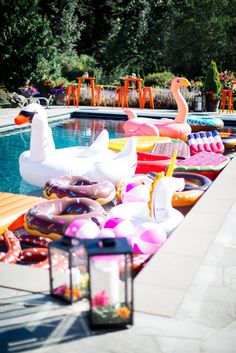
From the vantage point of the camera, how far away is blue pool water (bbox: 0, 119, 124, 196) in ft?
26.5

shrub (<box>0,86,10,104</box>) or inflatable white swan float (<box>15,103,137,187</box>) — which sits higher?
shrub (<box>0,86,10,104</box>)

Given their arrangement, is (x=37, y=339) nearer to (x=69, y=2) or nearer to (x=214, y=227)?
(x=214, y=227)

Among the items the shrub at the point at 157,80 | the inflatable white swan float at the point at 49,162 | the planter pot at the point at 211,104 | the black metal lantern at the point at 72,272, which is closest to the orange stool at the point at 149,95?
the planter pot at the point at 211,104

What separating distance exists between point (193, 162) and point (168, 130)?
3431mm

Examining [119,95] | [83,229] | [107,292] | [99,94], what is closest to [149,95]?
[119,95]

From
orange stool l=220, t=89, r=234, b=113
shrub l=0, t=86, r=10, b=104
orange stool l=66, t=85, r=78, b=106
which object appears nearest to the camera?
orange stool l=220, t=89, r=234, b=113

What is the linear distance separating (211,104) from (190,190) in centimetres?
1222

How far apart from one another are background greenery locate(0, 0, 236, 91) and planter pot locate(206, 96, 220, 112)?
586cm

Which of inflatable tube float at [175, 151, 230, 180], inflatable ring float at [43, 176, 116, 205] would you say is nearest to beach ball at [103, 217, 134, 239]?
inflatable ring float at [43, 176, 116, 205]

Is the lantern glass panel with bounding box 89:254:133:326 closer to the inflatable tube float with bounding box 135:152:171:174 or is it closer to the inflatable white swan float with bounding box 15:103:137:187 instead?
the inflatable white swan float with bounding box 15:103:137:187

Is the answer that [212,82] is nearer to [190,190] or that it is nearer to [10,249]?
[190,190]

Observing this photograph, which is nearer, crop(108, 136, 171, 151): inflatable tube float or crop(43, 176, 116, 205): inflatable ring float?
crop(43, 176, 116, 205): inflatable ring float

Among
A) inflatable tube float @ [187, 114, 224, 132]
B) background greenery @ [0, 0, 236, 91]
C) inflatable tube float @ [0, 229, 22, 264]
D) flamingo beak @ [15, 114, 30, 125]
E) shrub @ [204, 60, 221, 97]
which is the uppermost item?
background greenery @ [0, 0, 236, 91]

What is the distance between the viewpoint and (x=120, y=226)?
5.07 meters
